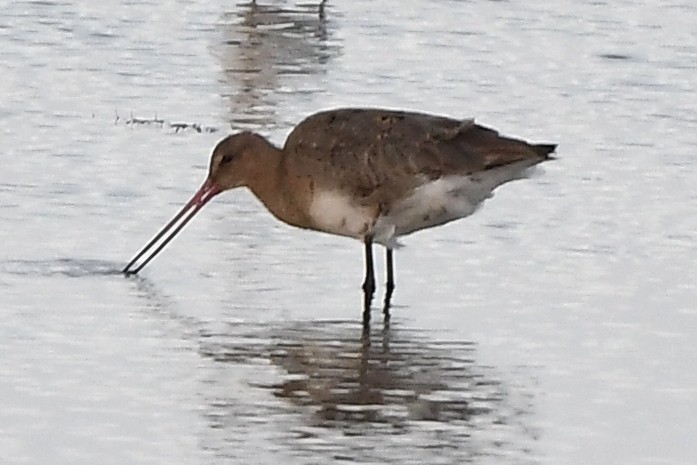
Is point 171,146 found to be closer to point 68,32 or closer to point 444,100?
point 444,100

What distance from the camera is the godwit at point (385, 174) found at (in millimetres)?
8328

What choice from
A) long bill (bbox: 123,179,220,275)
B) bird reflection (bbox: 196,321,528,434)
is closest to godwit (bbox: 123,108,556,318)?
long bill (bbox: 123,179,220,275)

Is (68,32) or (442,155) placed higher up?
(442,155)

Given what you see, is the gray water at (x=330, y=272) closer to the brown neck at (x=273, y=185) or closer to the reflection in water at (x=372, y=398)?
the reflection in water at (x=372, y=398)

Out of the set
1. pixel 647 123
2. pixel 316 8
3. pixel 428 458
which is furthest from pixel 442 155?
pixel 316 8

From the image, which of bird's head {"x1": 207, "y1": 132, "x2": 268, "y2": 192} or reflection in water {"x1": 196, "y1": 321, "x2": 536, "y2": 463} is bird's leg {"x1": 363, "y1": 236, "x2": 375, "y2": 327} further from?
bird's head {"x1": 207, "y1": 132, "x2": 268, "y2": 192}

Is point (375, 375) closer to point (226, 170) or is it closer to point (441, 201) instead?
point (441, 201)

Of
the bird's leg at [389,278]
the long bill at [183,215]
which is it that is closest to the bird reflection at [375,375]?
the bird's leg at [389,278]

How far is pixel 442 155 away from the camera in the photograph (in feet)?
27.4

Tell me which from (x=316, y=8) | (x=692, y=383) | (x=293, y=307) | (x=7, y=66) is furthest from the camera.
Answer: (x=316, y=8)

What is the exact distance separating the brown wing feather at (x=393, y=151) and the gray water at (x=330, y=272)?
412mm

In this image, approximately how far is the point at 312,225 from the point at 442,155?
531mm

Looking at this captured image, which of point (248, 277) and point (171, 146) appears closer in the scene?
point (248, 277)

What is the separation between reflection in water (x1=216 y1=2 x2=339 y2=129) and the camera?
471 inches
